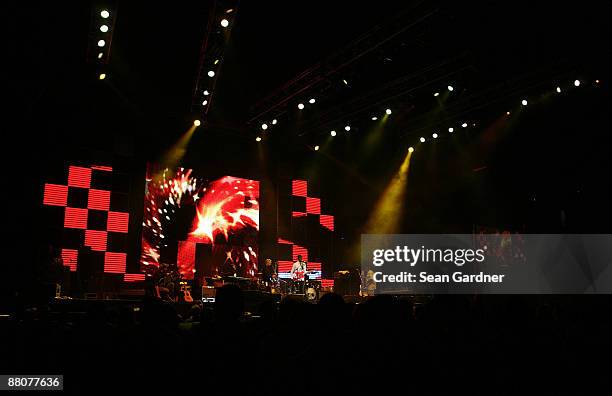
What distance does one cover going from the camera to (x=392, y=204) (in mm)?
15328

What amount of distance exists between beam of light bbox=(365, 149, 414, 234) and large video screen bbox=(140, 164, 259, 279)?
3.94 meters

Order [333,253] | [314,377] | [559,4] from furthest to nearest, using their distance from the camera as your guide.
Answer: [333,253]
[559,4]
[314,377]

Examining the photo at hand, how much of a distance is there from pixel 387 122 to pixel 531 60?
14.9 ft

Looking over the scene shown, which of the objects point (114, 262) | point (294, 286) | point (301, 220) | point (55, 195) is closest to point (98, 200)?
point (55, 195)

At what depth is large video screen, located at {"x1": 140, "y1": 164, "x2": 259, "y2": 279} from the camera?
1178 centimetres

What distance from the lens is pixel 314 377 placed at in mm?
2172

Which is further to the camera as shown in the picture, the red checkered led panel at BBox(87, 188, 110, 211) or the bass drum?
the bass drum

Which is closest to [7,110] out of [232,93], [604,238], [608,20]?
[232,93]

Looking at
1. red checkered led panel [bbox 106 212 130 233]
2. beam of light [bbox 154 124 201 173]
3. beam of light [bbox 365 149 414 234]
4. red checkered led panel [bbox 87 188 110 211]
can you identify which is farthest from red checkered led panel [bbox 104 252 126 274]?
beam of light [bbox 365 149 414 234]

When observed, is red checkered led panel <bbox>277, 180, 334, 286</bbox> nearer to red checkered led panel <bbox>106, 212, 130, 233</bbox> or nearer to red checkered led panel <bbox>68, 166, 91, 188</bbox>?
red checkered led panel <bbox>106, 212, 130, 233</bbox>

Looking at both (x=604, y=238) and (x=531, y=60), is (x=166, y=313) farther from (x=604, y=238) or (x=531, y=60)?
(x=604, y=238)

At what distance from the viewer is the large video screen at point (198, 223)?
11781mm

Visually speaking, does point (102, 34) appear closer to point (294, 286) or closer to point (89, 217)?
point (89, 217)

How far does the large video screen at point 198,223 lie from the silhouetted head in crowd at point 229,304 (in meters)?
9.50
